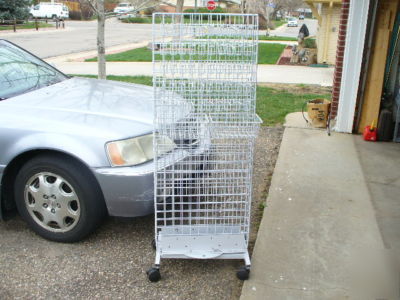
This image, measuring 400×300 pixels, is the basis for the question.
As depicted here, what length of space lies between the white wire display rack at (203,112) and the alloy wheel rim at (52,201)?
2.28ft

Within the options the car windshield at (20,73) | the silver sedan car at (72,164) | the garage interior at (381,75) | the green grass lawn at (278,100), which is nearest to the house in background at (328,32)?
the green grass lawn at (278,100)

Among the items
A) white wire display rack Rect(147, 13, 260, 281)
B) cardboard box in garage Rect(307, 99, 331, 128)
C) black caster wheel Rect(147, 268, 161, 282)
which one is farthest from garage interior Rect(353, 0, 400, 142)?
black caster wheel Rect(147, 268, 161, 282)

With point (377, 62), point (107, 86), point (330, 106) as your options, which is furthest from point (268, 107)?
point (107, 86)

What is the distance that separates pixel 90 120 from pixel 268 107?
205 inches

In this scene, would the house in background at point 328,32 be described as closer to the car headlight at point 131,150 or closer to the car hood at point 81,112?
the car hood at point 81,112

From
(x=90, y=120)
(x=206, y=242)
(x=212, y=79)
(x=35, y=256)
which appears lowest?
(x=35, y=256)

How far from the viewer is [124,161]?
10.4ft

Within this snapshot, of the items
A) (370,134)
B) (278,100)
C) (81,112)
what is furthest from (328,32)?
(81,112)

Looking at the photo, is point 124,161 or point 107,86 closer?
point 124,161

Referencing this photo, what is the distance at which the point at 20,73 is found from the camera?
420cm

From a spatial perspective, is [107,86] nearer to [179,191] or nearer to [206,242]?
[179,191]

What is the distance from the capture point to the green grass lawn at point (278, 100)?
24.4ft

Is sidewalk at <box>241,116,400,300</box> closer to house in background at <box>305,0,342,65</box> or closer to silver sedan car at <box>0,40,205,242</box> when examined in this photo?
silver sedan car at <box>0,40,205,242</box>

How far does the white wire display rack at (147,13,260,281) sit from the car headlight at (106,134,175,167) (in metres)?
0.18
